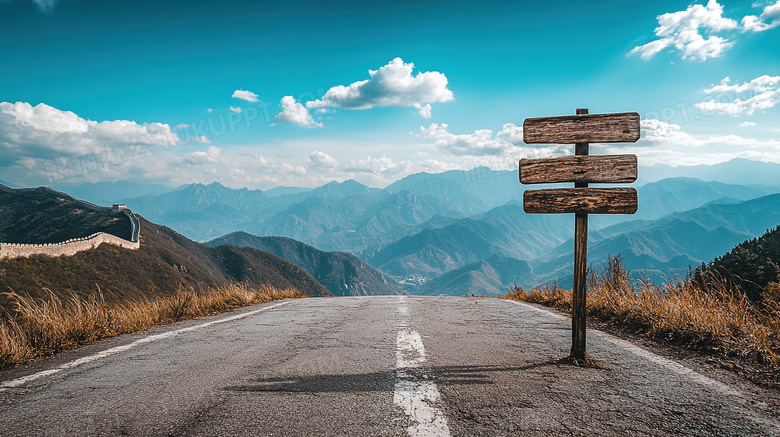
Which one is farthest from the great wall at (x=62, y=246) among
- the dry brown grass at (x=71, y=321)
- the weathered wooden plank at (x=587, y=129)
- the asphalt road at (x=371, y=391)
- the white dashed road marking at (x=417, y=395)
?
the weathered wooden plank at (x=587, y=129)

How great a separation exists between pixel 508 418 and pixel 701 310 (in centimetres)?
345

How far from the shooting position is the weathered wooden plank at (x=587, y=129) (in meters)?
3.34

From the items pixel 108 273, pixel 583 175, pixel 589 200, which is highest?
pixel 583 175

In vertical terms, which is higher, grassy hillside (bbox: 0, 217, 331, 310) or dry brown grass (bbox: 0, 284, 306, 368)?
dry brown grass (bbox: 0, 284, 306, 368)

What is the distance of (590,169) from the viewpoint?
3334 millimetres

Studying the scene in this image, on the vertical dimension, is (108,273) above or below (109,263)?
below

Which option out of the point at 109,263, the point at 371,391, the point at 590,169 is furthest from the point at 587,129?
the point at 109,263

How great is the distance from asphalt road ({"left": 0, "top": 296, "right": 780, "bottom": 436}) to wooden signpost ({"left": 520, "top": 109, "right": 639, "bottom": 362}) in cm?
73

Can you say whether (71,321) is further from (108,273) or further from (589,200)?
(108,273)

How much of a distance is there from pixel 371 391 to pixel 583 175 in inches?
105

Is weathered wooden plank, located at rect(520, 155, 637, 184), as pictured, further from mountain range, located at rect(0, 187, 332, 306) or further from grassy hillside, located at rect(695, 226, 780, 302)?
grassy hillside, located at rect(695, 226, 780, 302)

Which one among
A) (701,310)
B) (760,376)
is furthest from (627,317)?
(760,376)

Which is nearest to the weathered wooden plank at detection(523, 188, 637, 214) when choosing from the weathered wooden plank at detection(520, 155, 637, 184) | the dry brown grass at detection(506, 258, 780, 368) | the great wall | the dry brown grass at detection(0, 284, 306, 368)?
the weathered wooden plank at detection(520, 155, 637, 184)

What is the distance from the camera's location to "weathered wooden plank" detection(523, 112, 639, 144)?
334cm
